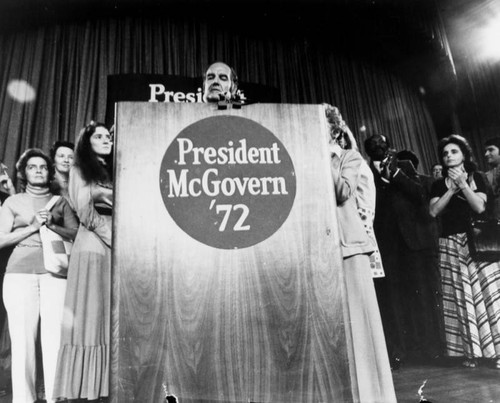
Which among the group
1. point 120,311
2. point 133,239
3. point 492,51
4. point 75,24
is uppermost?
point 75,24

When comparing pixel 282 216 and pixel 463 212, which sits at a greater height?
pixel 463 212

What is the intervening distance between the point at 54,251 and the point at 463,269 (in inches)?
91.3

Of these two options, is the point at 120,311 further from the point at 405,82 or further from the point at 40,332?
the point at 405,82

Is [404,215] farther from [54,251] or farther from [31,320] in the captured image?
[31,320]

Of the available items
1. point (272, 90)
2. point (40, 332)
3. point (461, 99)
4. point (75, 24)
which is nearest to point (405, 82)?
point (461, 99)

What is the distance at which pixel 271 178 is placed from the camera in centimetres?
84

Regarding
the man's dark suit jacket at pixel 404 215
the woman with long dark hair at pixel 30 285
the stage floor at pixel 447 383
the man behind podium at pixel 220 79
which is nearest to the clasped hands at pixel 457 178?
the man's dark suit jacket at pixel 404 215

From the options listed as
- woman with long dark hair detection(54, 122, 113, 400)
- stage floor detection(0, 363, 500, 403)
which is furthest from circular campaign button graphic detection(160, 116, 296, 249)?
stage floor detection(0, 363, 500, 403)

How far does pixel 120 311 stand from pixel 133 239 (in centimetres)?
12

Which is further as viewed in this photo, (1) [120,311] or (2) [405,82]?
(2) [405,82]

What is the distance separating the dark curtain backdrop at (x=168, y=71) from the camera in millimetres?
2801

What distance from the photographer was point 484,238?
2.72m

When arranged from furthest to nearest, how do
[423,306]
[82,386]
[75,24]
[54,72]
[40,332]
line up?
[75,24]
[54,72]
[423,306]
[40,332]
[82,386]

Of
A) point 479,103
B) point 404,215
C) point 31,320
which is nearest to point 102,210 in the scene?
point 31,320
